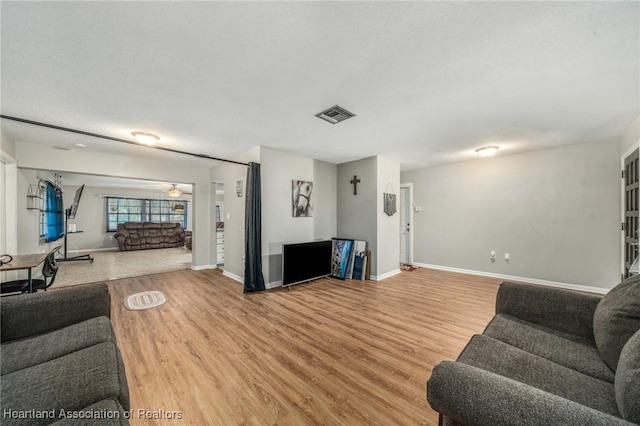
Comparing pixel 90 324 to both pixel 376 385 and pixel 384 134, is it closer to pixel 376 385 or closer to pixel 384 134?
pixel 376 385

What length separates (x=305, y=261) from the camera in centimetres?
425

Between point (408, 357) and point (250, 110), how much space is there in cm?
290

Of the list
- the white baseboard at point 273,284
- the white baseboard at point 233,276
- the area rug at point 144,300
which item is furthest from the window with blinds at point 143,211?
the white baseboard at point 273,284

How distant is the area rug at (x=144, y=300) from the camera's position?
322 cm

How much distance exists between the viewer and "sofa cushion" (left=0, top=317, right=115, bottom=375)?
48.5 inches

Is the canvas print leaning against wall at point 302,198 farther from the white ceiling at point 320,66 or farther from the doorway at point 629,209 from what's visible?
the doorway at point 629,209

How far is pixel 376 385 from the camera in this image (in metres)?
1.74

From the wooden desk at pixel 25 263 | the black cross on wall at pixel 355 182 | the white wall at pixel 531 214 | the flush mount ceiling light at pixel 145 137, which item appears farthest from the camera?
the black cross on wall at pixel 355 182

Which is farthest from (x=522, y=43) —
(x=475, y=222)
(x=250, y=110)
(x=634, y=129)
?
(x=475, y=222)

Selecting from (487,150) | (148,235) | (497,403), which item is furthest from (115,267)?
(487,150)

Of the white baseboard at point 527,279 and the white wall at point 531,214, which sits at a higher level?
the white wall at point 531,214

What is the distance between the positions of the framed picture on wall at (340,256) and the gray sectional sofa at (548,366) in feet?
9.79

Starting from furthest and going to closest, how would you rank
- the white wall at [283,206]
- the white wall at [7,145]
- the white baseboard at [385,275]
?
the white baseboard at [385,275], the white wall at [283,206], the white wall at [7,145]

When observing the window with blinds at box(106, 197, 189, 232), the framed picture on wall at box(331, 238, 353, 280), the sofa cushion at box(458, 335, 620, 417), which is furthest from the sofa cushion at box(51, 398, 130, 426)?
the window with blinds at box(106, 197, 189, 232)
